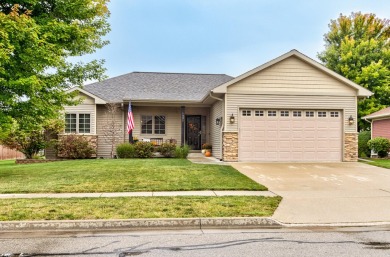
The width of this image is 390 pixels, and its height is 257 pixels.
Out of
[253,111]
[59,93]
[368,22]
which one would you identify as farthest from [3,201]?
[368,22]

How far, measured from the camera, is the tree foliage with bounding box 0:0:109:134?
8.84m

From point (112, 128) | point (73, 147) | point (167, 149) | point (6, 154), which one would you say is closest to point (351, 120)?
point (167, 149)

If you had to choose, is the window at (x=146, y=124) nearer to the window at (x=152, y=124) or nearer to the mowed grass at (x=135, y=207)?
the window at (x=152, y=124)

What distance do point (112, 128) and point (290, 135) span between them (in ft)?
32.2

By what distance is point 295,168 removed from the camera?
1276cm

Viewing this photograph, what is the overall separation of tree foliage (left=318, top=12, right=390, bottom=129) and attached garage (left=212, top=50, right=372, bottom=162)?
12828 mm

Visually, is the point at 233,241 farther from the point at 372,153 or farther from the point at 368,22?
the point at 368,22

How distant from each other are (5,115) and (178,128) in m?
10.9

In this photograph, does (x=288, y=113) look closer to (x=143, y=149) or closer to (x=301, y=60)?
(x=301, y=60)

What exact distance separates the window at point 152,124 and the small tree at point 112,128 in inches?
55.6

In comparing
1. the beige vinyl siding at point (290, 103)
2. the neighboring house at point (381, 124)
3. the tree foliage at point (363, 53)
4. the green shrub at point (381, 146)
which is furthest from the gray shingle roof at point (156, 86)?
the tree foliage at point (363, 53)

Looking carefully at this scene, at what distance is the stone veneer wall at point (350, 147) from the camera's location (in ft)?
50.2

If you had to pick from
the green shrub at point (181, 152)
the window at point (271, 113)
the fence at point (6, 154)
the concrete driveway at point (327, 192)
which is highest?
the window at point (271, 113)

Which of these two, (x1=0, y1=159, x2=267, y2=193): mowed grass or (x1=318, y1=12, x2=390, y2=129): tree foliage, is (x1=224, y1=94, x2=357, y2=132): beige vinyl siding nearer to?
(x1=0, y1=159, x2=267, y2=193): mowed grass
